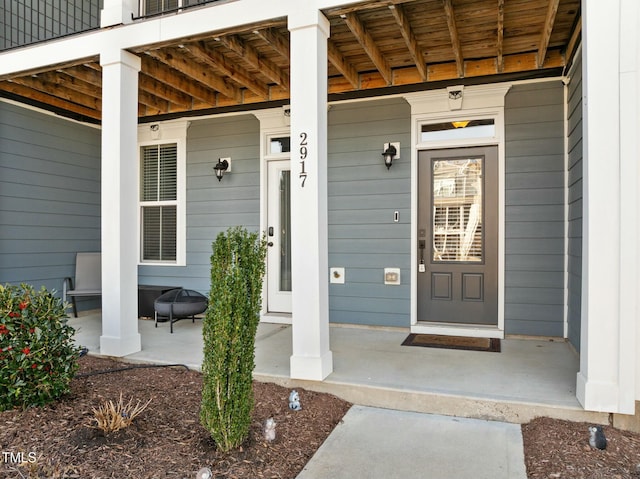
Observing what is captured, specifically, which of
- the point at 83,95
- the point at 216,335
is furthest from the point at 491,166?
the point at 83,95

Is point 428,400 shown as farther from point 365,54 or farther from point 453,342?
point 365,54

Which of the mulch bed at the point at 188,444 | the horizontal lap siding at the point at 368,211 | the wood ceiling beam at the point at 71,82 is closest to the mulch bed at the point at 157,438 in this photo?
the mulch bed at the point at 188,444

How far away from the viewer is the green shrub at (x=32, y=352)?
2672 mm

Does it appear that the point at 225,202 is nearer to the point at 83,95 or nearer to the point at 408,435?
the point at 83,95

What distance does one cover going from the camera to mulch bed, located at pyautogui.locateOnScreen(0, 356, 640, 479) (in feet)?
7.08

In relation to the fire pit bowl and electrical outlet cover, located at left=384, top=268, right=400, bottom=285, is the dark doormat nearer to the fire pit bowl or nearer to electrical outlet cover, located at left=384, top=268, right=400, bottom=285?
electrical outlet cover, located at left=384, top=268, right=400, bottom=285

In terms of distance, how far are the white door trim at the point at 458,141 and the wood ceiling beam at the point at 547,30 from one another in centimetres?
41

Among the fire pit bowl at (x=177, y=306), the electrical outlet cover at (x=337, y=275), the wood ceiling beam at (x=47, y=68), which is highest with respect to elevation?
the wood ceiling beam at (x=47, y=68)

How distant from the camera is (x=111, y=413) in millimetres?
2496

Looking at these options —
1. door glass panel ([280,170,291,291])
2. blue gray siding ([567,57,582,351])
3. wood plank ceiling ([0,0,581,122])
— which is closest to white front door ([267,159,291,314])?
door glass panel ([280,170,291,291])

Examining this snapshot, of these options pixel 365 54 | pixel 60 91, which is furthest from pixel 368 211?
pixel 60 91

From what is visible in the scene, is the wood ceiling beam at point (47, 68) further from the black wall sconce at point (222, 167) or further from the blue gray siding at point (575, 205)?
the blue gray siding at point (575, 205)

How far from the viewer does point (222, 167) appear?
5.52 m

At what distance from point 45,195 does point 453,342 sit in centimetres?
507
